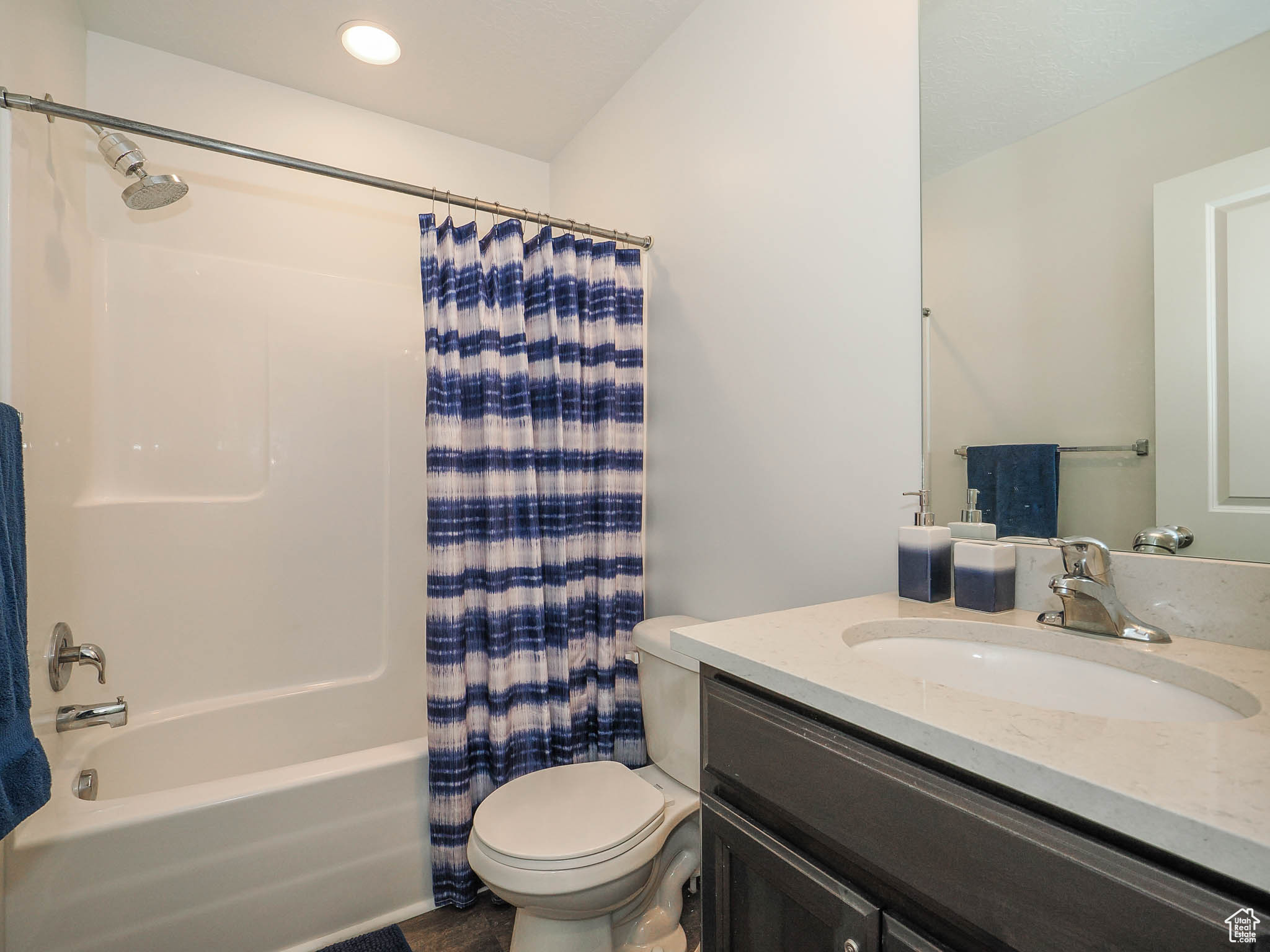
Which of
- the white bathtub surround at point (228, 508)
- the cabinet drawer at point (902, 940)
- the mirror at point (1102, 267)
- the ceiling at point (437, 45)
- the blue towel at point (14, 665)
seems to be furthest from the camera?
the ceiling at point (437, 45)

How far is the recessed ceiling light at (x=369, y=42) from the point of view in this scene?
6.00 ft

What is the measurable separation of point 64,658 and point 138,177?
117 centimetres

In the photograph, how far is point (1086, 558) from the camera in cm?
89

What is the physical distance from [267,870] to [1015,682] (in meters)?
1.59

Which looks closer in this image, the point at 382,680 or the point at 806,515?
the point at 806,515

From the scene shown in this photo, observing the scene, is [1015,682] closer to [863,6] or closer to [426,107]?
[863,6]

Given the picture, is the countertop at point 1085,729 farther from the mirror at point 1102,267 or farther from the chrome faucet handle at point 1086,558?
the mirror at point 1102,267

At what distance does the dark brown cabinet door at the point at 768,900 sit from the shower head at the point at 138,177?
185 centimetres

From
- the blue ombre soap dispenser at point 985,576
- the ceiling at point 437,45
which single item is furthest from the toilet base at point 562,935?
the ceiling at point 437,45

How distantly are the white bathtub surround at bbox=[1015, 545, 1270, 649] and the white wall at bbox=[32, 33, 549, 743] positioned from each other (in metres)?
2.13

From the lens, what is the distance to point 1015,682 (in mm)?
862

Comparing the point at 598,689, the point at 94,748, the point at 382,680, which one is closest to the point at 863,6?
the point at 598,689

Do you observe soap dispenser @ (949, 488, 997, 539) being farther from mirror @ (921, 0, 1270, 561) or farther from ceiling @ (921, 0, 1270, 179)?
ceiling @ (921, 0, 1270, 179)

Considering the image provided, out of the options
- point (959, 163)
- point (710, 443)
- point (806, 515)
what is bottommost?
point (806, 515)
